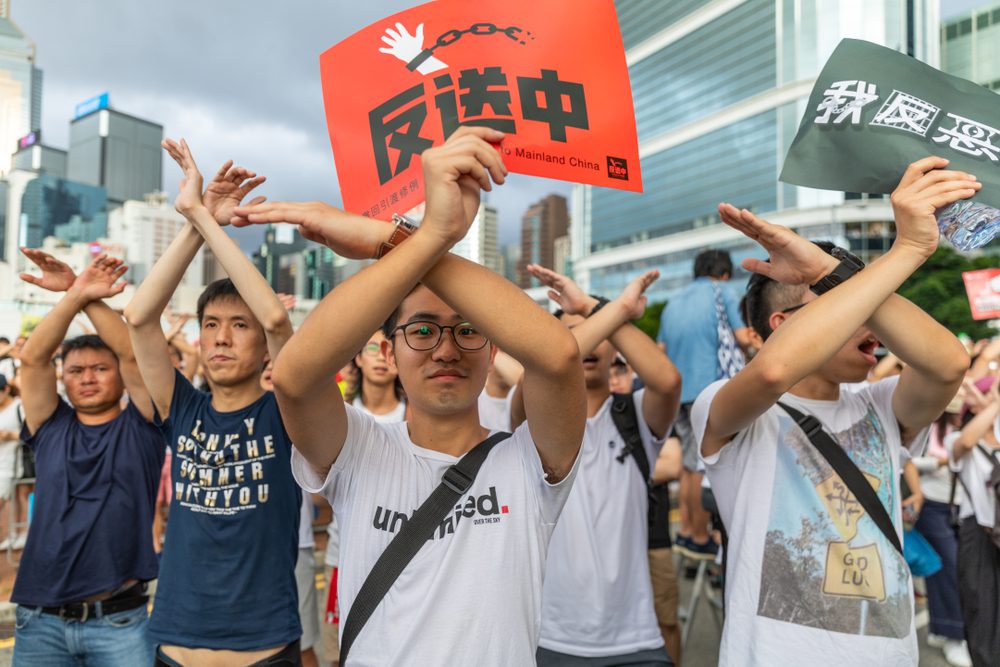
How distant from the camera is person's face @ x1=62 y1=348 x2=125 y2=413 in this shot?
2.97 metres

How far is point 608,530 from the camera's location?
2.78 m

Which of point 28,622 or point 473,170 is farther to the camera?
point 28,622

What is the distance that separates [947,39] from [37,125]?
512 feet

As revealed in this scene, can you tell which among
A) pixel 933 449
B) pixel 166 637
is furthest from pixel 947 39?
pixel 166 637

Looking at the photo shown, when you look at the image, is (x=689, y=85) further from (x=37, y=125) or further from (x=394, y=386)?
(x=37, y=125)

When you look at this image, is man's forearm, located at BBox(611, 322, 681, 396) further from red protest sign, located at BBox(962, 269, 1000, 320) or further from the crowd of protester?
red protest sign, located at BBox(962, 269, 1000, 320)

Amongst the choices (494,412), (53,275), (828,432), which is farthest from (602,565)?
(53,275)

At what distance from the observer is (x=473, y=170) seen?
1.33m

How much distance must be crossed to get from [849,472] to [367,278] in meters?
1.51

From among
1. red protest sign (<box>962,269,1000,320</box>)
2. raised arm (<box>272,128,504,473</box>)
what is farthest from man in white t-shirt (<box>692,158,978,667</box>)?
red protest sign (<box>962,269,1000,320</box>)

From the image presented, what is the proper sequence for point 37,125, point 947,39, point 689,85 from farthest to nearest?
point 37,125, point 689,85, point 947,39

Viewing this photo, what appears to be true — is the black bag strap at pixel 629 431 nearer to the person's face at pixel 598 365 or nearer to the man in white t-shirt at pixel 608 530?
the man in white t-shirt at pixel 608 530

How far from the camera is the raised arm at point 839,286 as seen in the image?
1.63 meters

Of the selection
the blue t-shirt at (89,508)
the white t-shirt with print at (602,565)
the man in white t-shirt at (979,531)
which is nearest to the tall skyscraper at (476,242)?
the white t-shirt with print at (602,565)
